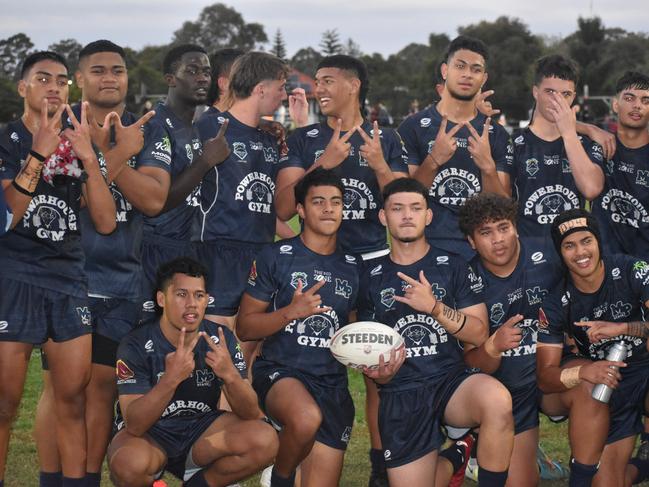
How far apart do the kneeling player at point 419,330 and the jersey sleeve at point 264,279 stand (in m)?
0.60

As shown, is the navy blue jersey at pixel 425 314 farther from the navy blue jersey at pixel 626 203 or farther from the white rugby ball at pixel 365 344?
the navy blue jersey at pixel 626 203

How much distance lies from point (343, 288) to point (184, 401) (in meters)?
1.25

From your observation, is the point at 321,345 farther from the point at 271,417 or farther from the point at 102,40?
the point at 102,40

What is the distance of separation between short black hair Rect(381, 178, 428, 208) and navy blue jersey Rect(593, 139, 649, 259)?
6.32 ft

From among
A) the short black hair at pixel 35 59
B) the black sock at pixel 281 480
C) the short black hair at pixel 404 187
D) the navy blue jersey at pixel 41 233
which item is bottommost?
the black sock at pixel 281 480

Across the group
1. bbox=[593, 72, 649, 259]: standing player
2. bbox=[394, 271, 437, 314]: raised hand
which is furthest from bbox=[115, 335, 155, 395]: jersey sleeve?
bbox=[593, 72, 649, 259]: standing player

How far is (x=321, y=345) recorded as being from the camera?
6035 millimetres

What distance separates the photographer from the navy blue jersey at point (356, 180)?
673 cm

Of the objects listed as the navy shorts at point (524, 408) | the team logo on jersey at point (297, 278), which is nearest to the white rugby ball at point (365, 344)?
the team logo on jersey at point (297, 278)

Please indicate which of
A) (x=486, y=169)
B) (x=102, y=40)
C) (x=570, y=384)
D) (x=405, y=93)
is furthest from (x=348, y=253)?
(x=405, y=93)

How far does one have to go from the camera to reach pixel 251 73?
667 centimetres

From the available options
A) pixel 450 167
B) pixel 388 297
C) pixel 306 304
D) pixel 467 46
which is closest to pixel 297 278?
pixel 306 304

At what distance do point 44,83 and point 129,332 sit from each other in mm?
1630

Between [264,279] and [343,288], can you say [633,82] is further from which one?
[264,279]
